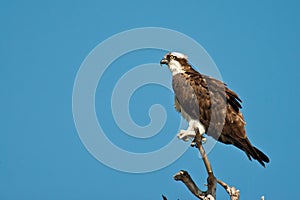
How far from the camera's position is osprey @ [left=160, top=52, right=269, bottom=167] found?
35.4 feet

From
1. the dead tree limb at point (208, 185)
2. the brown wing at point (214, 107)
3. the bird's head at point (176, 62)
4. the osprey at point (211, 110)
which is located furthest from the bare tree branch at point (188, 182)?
the bird's head at point (176, 62)

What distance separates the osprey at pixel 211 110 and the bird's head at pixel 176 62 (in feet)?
1.02

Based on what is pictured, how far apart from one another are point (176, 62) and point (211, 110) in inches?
67.2

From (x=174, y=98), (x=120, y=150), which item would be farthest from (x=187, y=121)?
(x=120, y=150)

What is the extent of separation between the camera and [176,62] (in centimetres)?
1237

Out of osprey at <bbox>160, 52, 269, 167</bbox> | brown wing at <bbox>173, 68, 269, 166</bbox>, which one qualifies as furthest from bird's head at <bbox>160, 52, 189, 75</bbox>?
brown wing at <bbox>173, 68, 269, 166</bbox>

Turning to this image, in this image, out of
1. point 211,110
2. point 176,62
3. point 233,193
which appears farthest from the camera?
point 176,62

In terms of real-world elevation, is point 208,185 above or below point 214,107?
below

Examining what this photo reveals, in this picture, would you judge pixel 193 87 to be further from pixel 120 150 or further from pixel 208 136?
pixel 120 150

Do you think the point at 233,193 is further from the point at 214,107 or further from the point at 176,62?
the point at 176,62

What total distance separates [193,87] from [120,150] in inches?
86.5

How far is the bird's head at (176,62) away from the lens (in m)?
12.3

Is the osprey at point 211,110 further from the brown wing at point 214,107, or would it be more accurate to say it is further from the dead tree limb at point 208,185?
the dead tree limb at point 208,185

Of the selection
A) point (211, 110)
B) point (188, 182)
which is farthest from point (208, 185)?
point (211, 110)
